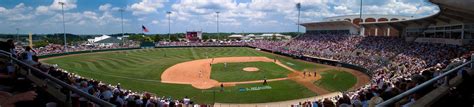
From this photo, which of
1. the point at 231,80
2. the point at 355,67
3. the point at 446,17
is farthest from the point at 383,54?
the point at 231,80

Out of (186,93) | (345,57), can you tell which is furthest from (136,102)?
(345,57)

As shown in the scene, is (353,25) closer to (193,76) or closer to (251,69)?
(251,69)

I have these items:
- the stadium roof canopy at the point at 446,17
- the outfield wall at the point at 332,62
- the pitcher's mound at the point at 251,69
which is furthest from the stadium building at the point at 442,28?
the pitcher's mound at the point at 251,69

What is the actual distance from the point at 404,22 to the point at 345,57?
27.1 ft

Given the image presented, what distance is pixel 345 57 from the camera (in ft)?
134

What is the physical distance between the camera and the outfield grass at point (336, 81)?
26.7m

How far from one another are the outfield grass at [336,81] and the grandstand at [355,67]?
981mm

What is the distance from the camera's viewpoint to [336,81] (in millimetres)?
29125

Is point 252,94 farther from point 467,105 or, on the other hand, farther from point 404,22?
point 404,22

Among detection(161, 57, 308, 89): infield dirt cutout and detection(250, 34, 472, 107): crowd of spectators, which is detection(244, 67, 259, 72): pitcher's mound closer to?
detection(161, 57, 308, 89): infield dirt cutout

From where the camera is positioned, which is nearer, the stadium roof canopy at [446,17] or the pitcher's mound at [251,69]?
the stadium roof canopy at [446,17]

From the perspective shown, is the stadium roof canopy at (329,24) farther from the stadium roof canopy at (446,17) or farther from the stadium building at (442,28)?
the stadium building at (442,28)

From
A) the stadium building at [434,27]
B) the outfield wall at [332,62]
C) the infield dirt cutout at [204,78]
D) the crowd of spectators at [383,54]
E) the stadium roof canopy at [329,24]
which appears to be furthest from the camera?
the stadium roof canopy at [329,24]

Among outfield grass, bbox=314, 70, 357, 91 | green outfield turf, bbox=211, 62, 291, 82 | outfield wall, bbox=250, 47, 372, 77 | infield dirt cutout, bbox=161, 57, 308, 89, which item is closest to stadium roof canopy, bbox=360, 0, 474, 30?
outfield wall, bbox=250, 47, 372, 77
